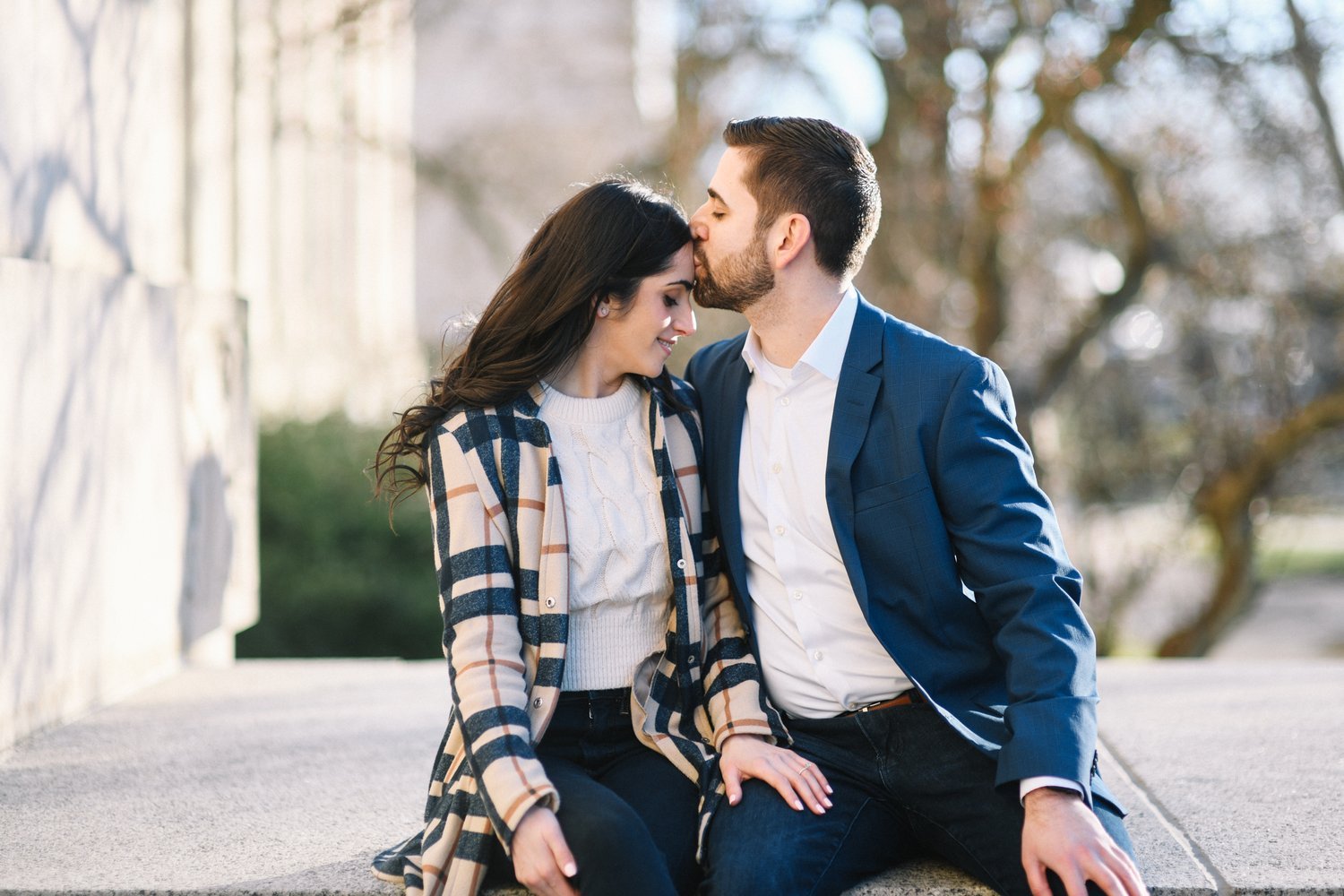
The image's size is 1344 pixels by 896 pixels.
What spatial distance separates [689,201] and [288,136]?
14.7 ft

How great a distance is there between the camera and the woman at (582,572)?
243 centimetres

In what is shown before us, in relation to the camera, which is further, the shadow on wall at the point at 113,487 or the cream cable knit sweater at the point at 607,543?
the shadow on wall at the point at 113,487

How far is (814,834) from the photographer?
247cm

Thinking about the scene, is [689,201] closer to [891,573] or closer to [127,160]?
[127,160]

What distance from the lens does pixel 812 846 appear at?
246 cm

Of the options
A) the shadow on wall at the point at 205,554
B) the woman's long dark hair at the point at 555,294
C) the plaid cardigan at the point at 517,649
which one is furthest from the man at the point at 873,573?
the shadow on wall at the point at 205,554

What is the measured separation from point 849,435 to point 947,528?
0.27 meters

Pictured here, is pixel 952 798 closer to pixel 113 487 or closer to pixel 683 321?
pixel 683 321

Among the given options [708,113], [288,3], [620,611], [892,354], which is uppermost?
[288,3]

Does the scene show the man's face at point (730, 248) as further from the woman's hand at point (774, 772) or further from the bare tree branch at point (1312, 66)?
the bare tree branch at point (1312, 66)

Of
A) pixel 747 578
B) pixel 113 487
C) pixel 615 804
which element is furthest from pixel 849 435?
pixel 113 487

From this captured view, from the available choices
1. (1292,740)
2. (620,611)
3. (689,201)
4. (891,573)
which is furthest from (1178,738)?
(689,201)

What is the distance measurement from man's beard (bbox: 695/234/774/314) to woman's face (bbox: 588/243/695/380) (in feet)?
0.25

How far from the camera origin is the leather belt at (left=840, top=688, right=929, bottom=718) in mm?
2605
